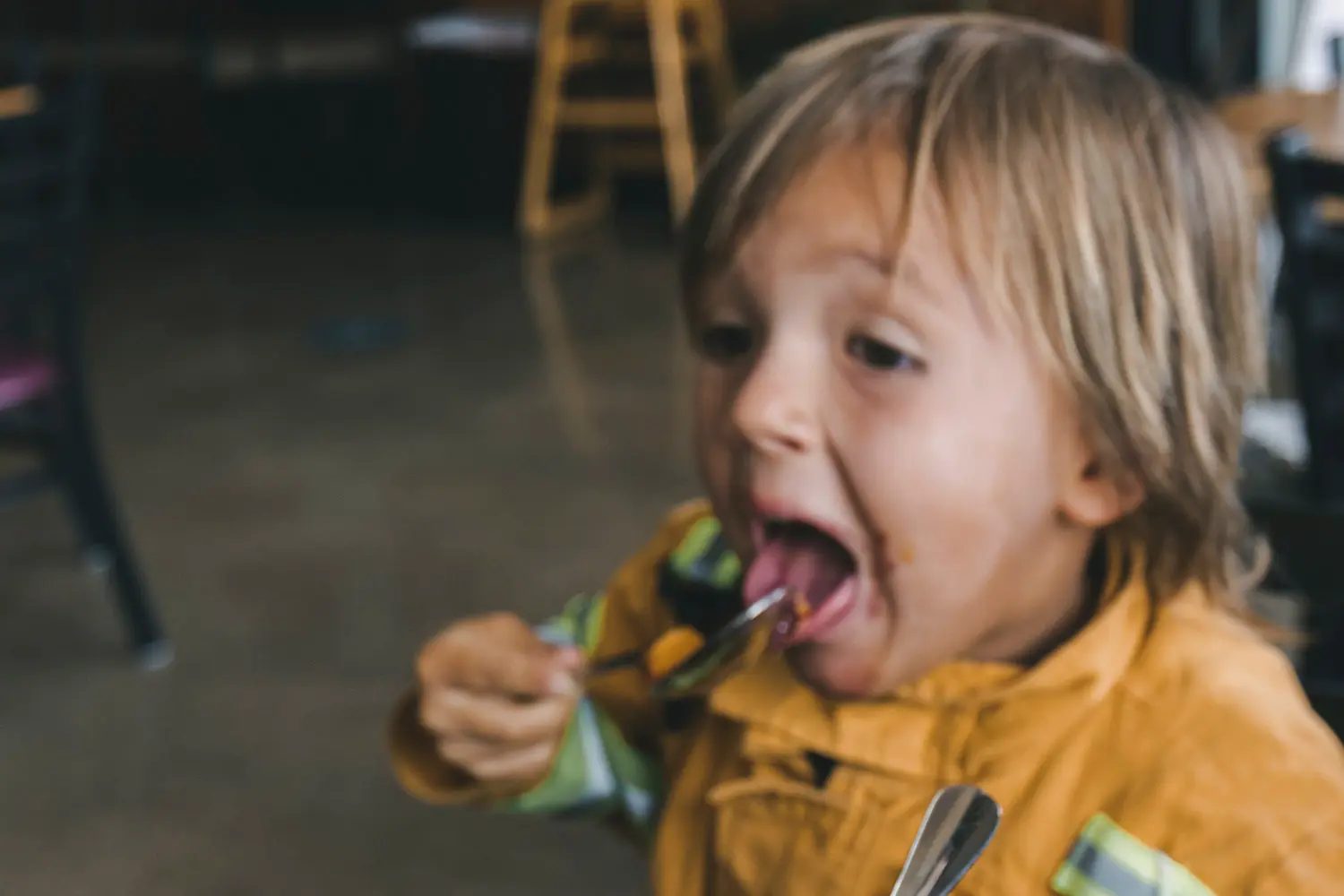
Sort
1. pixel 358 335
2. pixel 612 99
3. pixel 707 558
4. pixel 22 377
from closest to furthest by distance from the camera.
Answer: pixel 707 558
pixel 22 377
pixel 358 335
pixel 612 99

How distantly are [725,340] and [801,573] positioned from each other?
0.11 metres

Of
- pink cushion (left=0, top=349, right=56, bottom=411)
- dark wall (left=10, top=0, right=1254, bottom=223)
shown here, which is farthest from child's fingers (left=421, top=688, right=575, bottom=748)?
dark wall (left=10, top=0, right=1254, bottom=223)

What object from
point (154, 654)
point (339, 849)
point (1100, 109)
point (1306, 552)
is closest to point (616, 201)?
point (154, 654)

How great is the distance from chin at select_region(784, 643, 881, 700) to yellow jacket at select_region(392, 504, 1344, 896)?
0.09 ft

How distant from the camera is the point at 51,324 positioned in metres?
1.73

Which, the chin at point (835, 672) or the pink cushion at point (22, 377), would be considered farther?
the pink cushion at point (22, 377)

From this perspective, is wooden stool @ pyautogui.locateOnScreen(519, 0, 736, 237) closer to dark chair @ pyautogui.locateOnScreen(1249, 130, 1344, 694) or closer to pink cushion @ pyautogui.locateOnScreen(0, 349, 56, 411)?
pink cushion @ pyautogui.locateOnScreen(0, 349, 56, 411)

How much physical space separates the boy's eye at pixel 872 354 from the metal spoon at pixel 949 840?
18 cm

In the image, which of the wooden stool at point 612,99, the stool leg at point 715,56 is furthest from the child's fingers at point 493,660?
the stool leg at point 715,56

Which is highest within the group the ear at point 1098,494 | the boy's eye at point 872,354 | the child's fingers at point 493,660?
the boy's eye at point 872,354

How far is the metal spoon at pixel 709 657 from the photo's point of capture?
597 millimetres

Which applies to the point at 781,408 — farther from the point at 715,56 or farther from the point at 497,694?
the point at 715,56

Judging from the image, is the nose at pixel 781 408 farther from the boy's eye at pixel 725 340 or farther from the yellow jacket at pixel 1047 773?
the yellow jacket at pixel 1047 773

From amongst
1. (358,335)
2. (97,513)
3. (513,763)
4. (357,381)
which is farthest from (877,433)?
(358,335)
